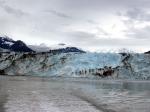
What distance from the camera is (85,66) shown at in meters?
77.9

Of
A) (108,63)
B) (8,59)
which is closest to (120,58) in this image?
(108,63)

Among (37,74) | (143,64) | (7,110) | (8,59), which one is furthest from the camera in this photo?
(8,59)

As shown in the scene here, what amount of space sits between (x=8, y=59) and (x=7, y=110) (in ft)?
236

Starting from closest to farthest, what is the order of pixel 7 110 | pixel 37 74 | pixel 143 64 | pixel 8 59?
1. pixel 7 110
2. pixel 143 64
3. pixel 37 74
4. pixel 8 59

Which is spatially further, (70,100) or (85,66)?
(85,66)

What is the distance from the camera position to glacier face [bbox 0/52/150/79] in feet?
252

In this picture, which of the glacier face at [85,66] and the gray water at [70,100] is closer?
the gray water at [70,100]

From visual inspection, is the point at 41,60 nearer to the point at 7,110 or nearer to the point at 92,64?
the point at 92,64

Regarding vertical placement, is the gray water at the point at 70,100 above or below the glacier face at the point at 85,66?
below

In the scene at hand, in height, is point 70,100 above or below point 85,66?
below

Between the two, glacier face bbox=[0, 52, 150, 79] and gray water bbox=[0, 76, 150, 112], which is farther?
glacier face bbox=[0, 52, 150, 79]

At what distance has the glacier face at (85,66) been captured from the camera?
252 feet

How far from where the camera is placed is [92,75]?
7831 cm

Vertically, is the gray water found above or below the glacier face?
below
